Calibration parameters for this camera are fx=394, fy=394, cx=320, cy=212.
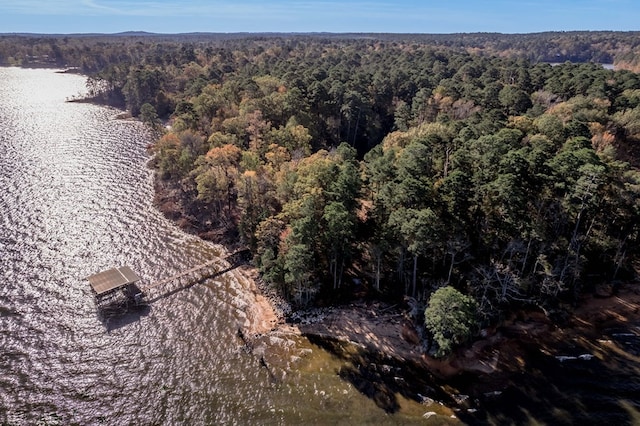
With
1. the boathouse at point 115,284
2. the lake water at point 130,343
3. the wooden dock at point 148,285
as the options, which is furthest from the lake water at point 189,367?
the boathouse at point 115,284

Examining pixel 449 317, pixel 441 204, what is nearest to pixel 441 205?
pixel 441 204

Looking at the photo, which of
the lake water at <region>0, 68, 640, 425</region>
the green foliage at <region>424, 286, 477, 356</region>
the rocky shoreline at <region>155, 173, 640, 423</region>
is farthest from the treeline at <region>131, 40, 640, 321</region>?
the lake water at <region>0, 68, 640, 425</region>

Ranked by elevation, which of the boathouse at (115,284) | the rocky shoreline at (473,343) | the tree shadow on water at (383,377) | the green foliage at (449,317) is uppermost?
the green foliage at (449,317)

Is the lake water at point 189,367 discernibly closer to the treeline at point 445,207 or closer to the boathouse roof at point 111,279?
the boathouse roof at point 111,279

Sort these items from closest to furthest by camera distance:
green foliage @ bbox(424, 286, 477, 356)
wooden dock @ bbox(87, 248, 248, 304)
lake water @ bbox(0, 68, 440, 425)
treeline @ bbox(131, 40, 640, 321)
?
1. lake water @ bbox(0, 68, 440, 425)
2. green foliage @ bbox(424, 286, 477, 356)
3. treeline @ bbox(131, 40, 640, 321)
4. wooden dock @ bbox(87, 248, 248, 304)

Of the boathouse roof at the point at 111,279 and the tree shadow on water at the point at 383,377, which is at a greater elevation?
the boathouse roof at the point at 111,279

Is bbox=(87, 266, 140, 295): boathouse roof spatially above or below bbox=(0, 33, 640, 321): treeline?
below

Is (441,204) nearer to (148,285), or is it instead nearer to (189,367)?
(189,367)

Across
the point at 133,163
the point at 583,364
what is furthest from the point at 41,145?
the point at 583,364

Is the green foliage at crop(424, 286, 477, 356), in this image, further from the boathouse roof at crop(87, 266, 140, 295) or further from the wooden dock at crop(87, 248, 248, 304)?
the boathouse roof at crop(87, 266, 140, 295)
